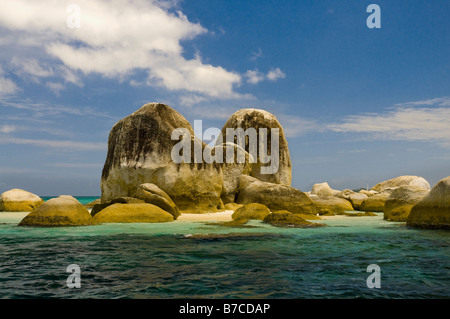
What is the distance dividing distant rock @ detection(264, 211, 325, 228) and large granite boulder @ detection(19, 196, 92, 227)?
6.76m

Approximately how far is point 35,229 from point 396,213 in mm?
14656

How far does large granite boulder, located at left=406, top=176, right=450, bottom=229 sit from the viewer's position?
1362cm

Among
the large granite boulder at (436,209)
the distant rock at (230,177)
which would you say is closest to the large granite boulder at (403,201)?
the large granite boulder at (436,209)

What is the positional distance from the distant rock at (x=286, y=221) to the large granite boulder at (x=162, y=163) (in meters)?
5.82

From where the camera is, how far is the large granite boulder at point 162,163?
788 inches

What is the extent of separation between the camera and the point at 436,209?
45.9ft

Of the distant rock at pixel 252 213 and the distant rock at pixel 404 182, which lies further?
the distant rock at pixel 404 182

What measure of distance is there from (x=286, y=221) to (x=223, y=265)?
8.10 meters

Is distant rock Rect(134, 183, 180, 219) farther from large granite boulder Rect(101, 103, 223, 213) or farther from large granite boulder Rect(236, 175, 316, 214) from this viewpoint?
large granite boulder Rect(236, 175, 316, 214)

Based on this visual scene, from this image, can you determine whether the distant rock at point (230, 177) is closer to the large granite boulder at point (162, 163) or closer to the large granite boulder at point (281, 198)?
the large granite boulder at point (281, 198)

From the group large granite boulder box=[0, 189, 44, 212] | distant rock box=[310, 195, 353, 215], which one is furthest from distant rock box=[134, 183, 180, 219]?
large granite boulder box=[0, 189, 44, 212]

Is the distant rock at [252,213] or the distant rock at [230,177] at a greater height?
the distant rock at [230,177]

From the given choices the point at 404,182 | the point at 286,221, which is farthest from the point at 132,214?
the point at 404,182
